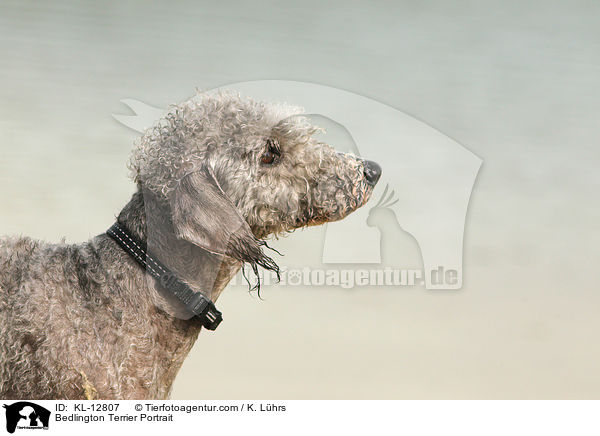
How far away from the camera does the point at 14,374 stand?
3.27 meters

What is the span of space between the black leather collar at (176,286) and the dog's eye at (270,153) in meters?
0.83

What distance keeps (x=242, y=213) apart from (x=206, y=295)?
51cm

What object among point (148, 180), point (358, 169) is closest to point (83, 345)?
point (148, 180)

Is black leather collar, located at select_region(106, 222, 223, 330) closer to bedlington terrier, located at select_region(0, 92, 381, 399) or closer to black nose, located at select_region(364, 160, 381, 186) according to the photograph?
bedlington terrier, located at select_region(0, 92, 381, 399)

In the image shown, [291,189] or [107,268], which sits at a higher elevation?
[291,189]

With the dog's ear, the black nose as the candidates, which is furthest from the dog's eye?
the black nose

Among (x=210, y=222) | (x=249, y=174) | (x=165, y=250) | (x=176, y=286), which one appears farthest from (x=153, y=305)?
(x=249, y=174)

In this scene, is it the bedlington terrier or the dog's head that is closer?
the bedlington terrier

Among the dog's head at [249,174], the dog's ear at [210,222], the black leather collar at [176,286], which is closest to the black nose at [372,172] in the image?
the dog's head at [249,174]

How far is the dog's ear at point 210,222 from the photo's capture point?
332cm

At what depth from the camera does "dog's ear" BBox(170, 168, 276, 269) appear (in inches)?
131
